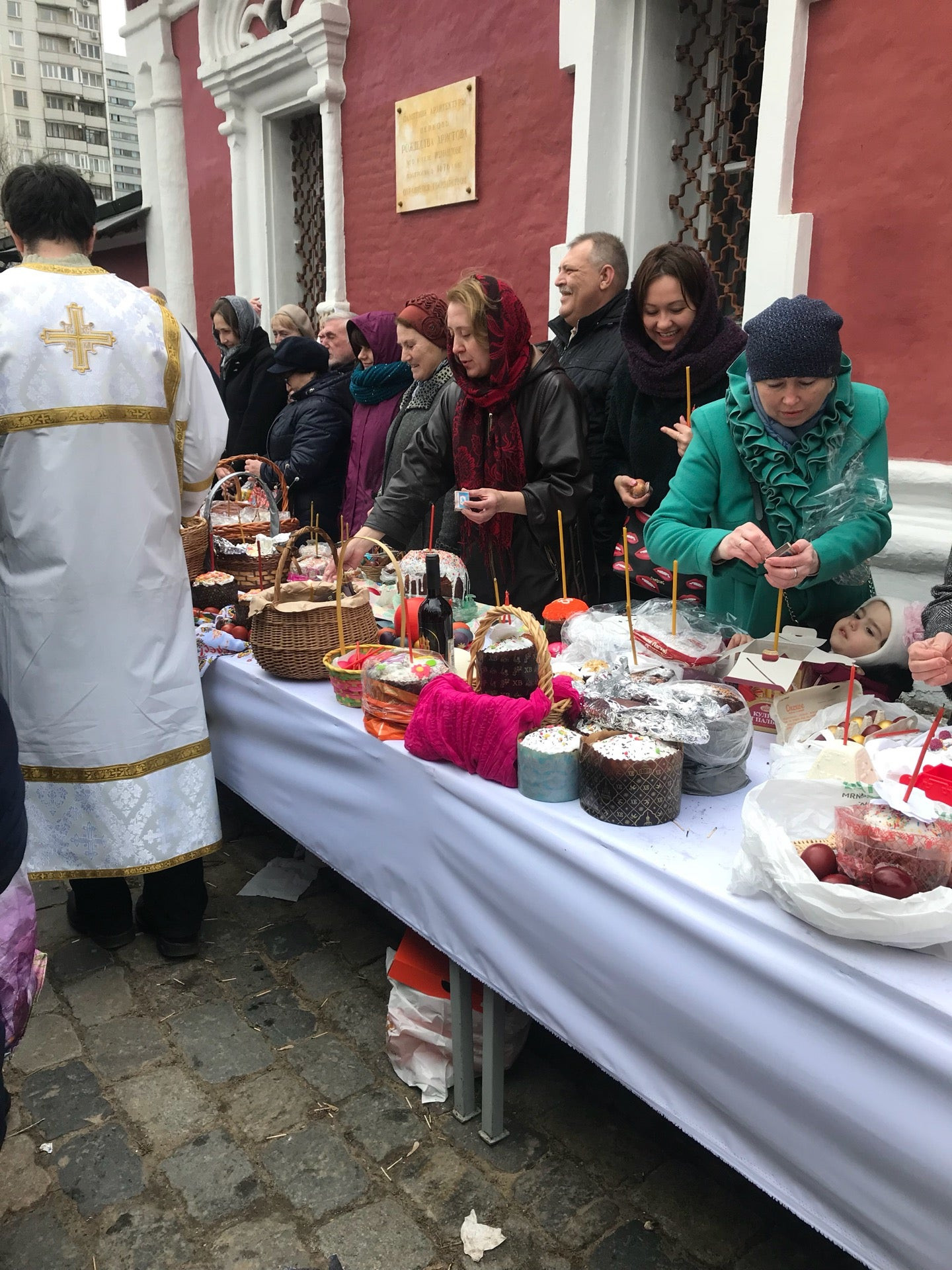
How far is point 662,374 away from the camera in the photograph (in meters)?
2.72

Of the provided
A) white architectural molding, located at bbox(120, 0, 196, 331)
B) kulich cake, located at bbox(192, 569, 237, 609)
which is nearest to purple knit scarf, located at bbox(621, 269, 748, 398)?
kulich cake, located at bbox(192, 569, 237, 609)

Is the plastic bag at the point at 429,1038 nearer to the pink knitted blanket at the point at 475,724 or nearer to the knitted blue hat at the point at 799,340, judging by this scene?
the pink knitted blanket at the point at 475,724

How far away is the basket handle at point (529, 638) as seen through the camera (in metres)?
1.74

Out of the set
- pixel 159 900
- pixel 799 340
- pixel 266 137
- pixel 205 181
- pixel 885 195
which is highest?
pixel 266 137

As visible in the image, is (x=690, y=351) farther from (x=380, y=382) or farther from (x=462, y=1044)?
(x=462, y=1044)

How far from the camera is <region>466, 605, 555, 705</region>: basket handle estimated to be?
5.71 feet

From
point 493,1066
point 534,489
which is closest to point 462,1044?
point 493,1066

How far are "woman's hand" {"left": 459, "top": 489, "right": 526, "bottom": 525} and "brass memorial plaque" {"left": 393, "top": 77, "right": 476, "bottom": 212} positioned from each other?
3.67 meters

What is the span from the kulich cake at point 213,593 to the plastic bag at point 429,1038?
137 cm

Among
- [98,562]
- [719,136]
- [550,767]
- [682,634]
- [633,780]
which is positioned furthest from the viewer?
[719,136]

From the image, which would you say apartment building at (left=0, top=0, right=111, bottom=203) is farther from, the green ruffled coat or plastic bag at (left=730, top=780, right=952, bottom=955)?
plastic bag at (left=730, top=780, right=952, bottom=955)

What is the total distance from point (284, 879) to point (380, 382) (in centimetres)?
223

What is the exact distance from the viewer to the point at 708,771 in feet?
5.15

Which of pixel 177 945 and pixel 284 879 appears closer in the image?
pixel 177 945
